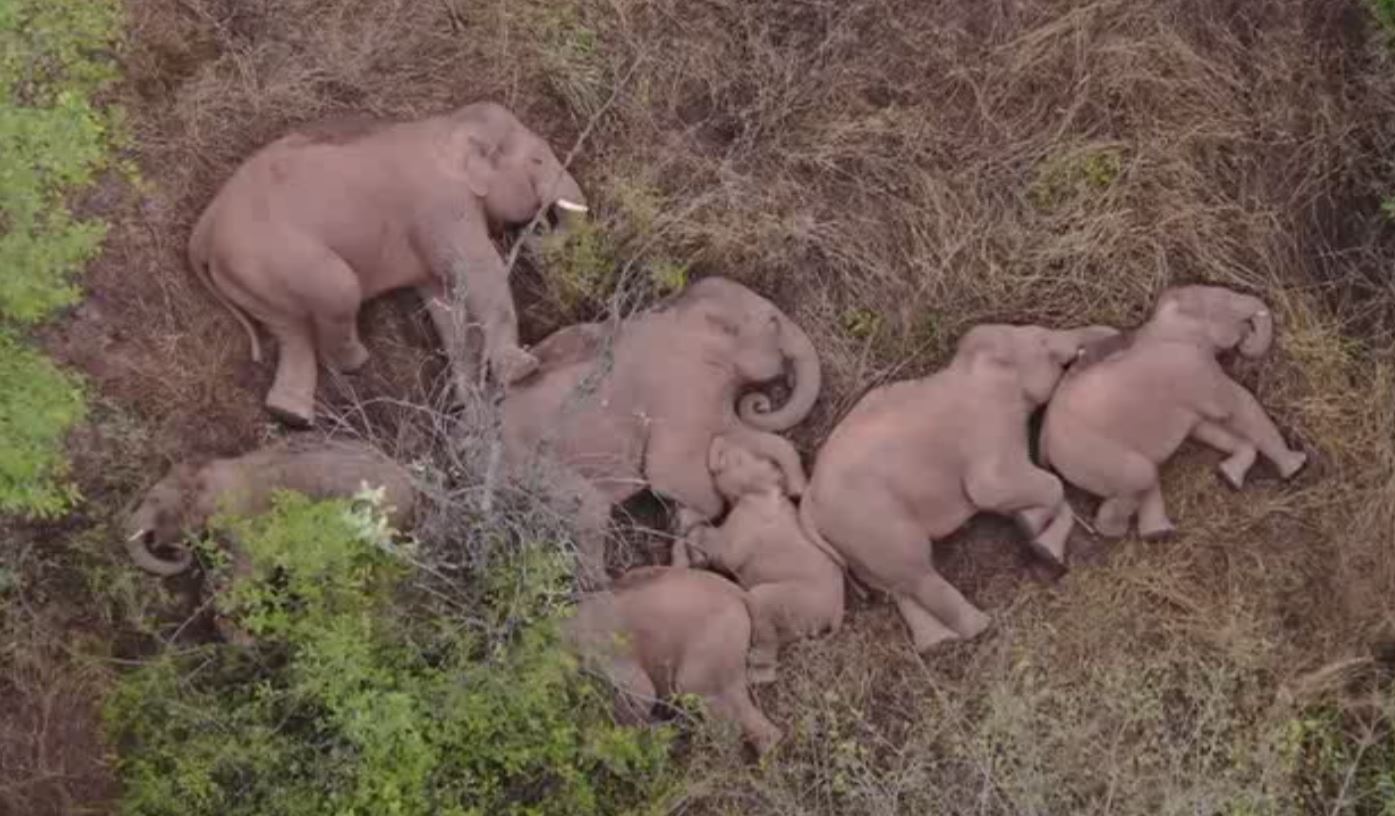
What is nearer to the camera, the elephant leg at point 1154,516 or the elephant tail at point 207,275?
the elephant tail at point 207,275

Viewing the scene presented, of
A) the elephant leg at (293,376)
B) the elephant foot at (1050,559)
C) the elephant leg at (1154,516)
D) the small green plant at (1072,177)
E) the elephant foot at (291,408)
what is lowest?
the elephant foot at (1050,559)

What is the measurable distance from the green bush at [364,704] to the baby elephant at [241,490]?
194 mm

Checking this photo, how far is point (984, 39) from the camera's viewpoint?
16.3ft

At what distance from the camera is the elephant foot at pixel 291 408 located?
15.1ft

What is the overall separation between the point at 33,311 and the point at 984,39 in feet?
8.73

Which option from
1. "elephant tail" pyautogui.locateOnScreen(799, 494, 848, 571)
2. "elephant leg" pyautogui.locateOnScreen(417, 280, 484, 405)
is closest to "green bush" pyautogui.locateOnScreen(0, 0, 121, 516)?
"elephant leg" pyautogui.locateOnScreen(417, 280, 484, 405)

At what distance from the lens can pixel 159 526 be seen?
176 inches

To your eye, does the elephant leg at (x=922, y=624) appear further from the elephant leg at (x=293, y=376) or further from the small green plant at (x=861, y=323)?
the elephant leg at (x=293, y=376)

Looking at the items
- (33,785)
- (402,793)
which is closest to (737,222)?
(402,793)

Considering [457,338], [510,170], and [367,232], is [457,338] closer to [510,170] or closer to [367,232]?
[367,232]

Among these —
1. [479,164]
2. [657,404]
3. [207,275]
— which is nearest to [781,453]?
[657,404]

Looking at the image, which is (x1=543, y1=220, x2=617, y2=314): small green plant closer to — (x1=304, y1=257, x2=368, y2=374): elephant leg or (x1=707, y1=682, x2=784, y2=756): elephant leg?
(x1=304, y1=257, x2=368, y2=374): elephant leg

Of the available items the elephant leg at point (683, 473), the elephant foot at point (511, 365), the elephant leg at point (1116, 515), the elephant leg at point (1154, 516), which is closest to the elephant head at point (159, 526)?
the elephant foot at point (511, 365)

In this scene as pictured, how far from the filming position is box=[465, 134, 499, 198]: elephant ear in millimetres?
4688
